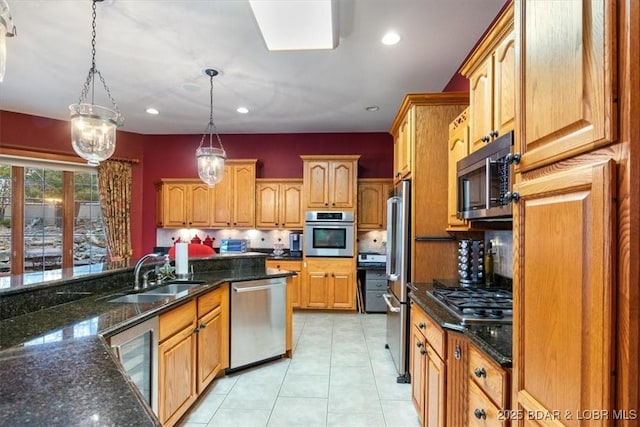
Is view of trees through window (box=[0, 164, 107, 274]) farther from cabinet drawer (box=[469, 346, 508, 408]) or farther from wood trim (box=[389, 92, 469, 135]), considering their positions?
cabinet drawer (box=[469, 346, 508, 408])

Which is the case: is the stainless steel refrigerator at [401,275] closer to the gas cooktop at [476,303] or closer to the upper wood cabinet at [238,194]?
the gas cooktop at [476,303]

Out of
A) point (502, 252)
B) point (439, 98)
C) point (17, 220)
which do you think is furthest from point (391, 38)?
point (17, 220)

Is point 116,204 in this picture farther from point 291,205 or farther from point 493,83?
point 493,83

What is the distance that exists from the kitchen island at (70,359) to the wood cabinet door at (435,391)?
143 cm

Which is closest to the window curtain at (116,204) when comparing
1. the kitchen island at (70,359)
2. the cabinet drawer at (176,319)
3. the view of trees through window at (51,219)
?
the view of trees through window at (51,219)

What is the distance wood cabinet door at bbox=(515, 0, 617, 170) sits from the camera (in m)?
0.70

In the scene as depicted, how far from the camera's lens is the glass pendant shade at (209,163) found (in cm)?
373

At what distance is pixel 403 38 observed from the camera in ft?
9.12

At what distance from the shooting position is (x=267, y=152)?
5832 mm

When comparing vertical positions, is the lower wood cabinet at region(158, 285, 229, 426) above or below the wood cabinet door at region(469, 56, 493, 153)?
below

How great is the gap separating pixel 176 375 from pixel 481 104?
2.60m

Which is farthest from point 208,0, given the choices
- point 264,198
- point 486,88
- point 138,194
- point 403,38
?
point 138,194

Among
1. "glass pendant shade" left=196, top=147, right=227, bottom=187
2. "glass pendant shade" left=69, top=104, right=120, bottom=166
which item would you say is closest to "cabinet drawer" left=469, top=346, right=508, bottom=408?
"glass pendant shade" left=69, top=104, right=120, bottom=166

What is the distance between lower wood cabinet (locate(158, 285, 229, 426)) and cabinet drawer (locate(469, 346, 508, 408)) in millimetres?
1703
